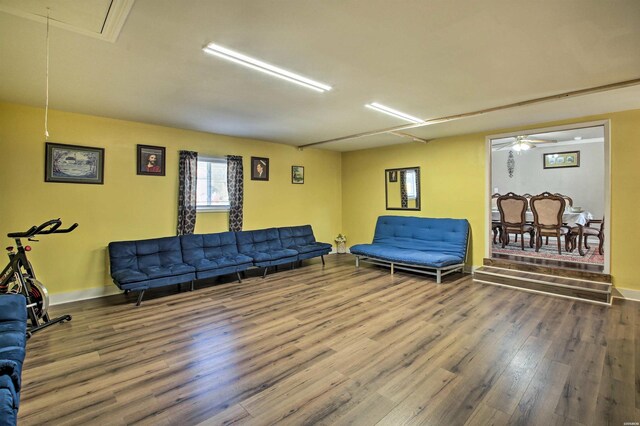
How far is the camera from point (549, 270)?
4.66 meters

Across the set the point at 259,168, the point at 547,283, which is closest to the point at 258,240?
the point at 259,168

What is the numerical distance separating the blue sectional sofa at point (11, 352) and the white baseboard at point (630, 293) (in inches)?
234

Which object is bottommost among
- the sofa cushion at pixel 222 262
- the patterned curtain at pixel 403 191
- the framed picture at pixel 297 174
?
the sofa cushion at pixel 222 262

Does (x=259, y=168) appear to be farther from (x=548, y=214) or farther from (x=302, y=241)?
(x=548, y=214)

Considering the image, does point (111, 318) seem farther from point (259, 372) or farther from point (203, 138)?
point (203, 138)

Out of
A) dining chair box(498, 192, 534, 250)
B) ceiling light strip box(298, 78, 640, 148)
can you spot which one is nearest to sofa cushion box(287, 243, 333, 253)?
ceiling light strip box(298, 78, 640, 148)

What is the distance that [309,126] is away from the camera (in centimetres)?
486

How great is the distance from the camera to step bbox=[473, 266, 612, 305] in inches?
155

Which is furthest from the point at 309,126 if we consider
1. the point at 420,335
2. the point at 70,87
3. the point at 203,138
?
the point at 420,335

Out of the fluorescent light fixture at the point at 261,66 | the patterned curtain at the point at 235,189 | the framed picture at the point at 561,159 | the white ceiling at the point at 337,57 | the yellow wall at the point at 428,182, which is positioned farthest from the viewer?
the framed picture at the point at 561,159

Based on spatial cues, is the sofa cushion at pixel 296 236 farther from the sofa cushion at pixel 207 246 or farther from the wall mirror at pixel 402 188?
the wall mirror at pixel 402 188

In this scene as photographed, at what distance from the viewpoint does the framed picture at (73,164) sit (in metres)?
3.88

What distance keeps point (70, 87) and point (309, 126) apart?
296cm

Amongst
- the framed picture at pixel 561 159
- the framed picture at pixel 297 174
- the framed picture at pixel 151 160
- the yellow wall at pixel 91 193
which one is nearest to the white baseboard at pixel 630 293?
the framed picture at pixel 561 159
